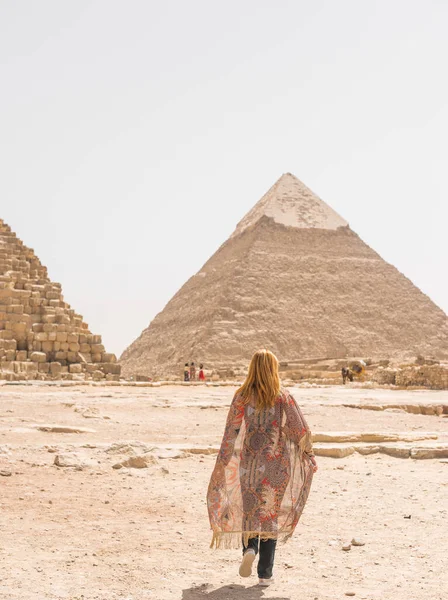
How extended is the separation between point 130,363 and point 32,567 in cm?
7851

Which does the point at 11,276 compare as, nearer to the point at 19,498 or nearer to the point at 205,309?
the point at 19,498

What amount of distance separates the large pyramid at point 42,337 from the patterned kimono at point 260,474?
47.3 ft

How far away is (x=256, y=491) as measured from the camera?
12.1ft

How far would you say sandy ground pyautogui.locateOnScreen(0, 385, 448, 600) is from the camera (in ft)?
11.3

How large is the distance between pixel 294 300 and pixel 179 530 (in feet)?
272

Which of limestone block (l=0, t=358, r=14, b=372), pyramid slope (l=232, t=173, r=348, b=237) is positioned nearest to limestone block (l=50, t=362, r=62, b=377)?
limestone block (l=0, t=358, r=14, b=372)

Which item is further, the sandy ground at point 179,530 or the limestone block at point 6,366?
the limestone block at point 6,366

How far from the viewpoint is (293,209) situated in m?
96.8

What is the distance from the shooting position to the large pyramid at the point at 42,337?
1856 cm

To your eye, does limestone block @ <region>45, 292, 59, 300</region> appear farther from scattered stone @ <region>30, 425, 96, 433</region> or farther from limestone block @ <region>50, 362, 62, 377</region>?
scattered stone @ <region>30, 425, 96, 433</region>

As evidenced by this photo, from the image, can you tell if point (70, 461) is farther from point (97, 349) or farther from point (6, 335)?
point (97, 349)

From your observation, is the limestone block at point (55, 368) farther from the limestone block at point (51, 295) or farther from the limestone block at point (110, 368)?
the limestone block at point (51, 295)

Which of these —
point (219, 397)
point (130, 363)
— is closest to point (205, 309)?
point (130, 363)

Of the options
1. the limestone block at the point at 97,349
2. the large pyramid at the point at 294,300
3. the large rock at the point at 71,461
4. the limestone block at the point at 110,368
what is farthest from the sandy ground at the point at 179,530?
the large pyramid at the point at 294,300
